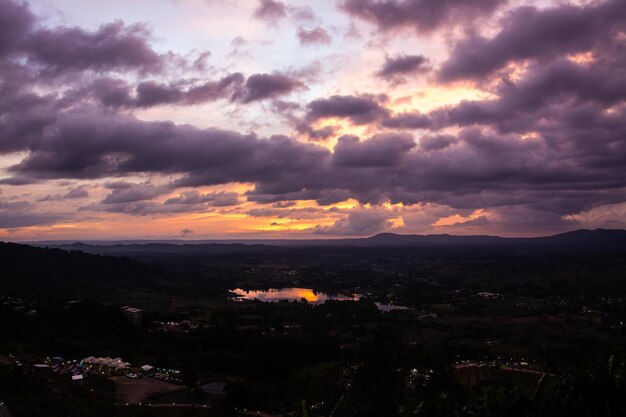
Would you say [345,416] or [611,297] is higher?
[345,416]

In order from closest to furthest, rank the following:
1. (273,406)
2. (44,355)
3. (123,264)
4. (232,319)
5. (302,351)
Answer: (273,406), (44,355), (302,351), (232,319), (123,264)

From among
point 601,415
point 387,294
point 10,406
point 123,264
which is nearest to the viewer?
point 601,415

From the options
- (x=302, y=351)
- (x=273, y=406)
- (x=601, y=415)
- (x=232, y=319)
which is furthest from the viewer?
(x=232, y=319)

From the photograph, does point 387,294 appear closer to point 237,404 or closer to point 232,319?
point 232,319

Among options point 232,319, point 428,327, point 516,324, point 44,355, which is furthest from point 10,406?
point 516,324

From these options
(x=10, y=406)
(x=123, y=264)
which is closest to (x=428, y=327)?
(x=10, y=406)

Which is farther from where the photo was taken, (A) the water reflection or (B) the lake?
(A) the water reflection

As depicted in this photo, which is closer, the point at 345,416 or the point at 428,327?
the point at 345,416

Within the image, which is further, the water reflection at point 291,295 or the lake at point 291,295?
the water reflection at point 291,295

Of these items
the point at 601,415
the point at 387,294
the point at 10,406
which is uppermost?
the point at 601,415

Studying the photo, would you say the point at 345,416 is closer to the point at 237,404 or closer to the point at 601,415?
the point at 601,415
